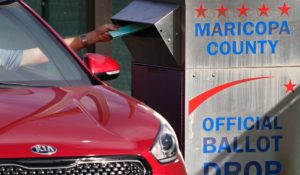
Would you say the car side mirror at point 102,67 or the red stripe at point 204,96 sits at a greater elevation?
the car side mirror at point 102,67

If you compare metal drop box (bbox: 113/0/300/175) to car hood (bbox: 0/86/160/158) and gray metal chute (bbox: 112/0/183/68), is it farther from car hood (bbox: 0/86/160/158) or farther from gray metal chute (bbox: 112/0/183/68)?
car hood (bbox: 0/86/160/158)

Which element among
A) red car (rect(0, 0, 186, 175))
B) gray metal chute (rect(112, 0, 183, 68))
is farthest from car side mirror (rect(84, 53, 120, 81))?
gray metal chute (rect(112, 0, 183, 68))

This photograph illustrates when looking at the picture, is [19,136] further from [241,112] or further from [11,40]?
[241,112]

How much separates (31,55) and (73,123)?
47.8 inches

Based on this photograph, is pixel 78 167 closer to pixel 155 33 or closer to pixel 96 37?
pixel 155 33

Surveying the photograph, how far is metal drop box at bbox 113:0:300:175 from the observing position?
6.83 meters

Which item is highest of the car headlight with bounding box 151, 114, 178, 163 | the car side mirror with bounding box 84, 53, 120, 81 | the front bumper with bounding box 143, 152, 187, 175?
the car side mirror with bounding box 84, 53, 120, 81

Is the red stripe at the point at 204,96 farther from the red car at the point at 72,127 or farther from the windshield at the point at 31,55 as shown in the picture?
the windshield at the point at 31,55

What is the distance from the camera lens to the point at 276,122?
702 centimetres

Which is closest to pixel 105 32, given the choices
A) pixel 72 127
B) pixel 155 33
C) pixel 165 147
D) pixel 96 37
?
pixel 96 37

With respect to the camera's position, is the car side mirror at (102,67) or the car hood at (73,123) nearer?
the car hood at (73,123)

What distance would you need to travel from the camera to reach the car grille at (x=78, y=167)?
4566mm

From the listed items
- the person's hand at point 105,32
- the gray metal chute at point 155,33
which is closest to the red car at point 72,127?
the gray metal chute at point 155,33

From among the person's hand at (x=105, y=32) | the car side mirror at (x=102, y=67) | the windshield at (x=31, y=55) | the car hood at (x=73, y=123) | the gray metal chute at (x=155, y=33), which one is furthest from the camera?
the person's hand at (x=105, y=32)
